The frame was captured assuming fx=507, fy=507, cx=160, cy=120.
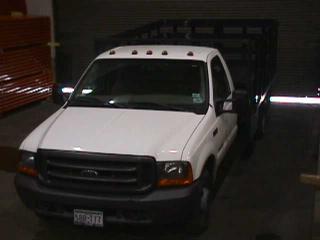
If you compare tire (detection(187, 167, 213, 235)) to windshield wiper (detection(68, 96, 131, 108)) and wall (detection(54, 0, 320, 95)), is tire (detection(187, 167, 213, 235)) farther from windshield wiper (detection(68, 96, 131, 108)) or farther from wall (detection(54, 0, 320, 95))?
wall (detection(54, 0, 320, 95))

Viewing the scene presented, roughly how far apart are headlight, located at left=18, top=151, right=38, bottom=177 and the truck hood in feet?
0.53

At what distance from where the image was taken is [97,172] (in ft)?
14.5

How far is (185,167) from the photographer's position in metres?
4.39

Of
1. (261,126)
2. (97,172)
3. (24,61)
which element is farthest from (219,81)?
(24,61)

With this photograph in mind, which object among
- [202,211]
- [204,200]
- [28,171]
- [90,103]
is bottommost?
[202,211]

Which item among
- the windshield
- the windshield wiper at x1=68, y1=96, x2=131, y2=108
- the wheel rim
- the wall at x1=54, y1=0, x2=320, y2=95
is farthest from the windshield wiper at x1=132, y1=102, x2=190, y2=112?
the wall at x1=54, y1=0, x2=320, y2=95

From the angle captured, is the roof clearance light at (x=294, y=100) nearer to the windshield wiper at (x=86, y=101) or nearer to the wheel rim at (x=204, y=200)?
the windshield wiper at (x=86, y=101)

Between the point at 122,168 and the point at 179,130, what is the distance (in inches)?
Result: 27.9

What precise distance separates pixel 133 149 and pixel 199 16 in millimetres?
7931

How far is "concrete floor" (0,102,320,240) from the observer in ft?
16.6

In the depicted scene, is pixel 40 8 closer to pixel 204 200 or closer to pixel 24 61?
pixel 24 61

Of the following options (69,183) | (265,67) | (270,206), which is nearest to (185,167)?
(69,183)

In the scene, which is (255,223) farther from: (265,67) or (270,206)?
(265,67)

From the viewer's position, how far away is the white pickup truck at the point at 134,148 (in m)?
4.35
